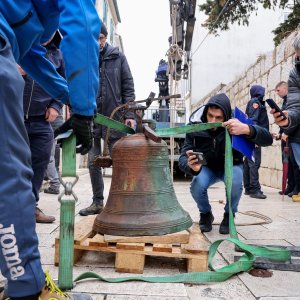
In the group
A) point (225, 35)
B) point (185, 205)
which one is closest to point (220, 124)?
point (185, 205)

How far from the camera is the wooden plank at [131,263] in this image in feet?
7.39

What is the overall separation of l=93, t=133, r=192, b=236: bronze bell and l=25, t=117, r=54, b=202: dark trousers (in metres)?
1.12

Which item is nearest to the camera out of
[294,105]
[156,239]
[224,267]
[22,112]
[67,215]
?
[22,112]

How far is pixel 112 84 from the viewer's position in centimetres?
412

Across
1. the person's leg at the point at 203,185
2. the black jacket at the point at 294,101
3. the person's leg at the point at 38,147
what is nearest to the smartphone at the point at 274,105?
the black jacket at the point at 294,101

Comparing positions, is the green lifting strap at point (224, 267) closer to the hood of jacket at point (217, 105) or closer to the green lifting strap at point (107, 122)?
the green lifting strap at point (107, 122)

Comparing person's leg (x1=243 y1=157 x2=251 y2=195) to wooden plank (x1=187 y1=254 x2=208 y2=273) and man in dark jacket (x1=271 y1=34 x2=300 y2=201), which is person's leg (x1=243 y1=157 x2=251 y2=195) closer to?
man in dark jacket (x1=271 y1=34 x2=300 y2=201)

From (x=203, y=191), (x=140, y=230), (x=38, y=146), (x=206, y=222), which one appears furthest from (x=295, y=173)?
(x=140, y=230)

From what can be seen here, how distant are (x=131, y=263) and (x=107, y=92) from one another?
2248 mm

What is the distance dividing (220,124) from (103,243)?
1.12m

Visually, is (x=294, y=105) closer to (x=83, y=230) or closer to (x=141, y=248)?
(x=141, y=248)

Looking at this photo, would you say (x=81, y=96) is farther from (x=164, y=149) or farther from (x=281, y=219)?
(x=281, y=219)

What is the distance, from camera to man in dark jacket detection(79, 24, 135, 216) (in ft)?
13.3

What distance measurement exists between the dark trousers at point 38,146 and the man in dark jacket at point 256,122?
10.8 ft
